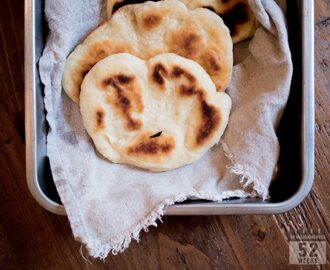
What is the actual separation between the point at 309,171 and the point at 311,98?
13cm

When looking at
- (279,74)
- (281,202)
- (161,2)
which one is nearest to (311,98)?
(279,74)

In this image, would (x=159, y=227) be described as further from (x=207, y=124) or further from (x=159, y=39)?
(x=159, y=39)

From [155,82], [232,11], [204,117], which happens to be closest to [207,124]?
[204,117]

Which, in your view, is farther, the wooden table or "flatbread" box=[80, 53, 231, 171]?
the wooden table

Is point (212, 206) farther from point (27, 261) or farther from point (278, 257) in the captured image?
point (27, 261)

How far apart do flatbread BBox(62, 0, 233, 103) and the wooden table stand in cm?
20

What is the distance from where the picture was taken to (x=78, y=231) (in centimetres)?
73

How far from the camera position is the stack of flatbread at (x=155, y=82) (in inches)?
31.0

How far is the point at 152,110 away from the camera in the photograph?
0.80 m

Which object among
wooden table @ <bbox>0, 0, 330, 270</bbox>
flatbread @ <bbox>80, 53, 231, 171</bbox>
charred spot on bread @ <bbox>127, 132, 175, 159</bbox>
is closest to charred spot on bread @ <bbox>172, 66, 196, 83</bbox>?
flatbread @ <bbox>80, 53, 231, 171</bbox>

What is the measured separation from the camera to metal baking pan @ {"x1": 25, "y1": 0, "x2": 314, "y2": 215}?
0.74 metres

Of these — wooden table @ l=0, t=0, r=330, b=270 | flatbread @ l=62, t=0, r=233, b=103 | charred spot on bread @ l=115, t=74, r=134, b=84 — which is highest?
flatbread @ l=62, t=0, r=233, b=103

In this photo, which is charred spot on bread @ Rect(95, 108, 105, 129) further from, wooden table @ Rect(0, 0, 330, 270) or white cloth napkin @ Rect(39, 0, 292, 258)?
wooden table @ Rect(0, 0, 330, 270)

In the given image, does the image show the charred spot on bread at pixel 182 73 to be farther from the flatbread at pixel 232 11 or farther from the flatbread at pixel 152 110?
the flatbread at pixel 232 11
